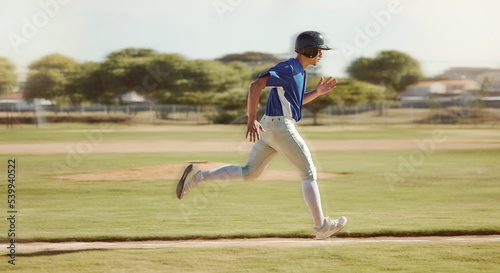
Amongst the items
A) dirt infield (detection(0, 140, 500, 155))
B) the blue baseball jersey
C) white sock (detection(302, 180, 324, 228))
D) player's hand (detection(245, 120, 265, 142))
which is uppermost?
the blue baseball jersey

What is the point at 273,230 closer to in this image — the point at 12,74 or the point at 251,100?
the point at 251,100

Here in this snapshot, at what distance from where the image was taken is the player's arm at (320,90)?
741 cm

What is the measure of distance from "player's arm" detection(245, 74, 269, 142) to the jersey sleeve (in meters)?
0.04

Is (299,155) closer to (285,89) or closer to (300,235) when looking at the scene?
(285,89)

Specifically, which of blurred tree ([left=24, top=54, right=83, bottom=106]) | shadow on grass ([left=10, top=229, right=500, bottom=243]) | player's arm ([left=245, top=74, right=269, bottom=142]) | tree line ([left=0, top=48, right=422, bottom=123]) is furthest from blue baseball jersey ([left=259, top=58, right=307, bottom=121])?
blurred tree ([left=24, top=54, right=83, bottom=106])

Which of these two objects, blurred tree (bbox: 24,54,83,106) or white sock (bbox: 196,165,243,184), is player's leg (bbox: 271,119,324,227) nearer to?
white sock (bbox: 196,165,243,184)

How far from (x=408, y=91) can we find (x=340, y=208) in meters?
139

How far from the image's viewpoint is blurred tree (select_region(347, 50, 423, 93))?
441 feet

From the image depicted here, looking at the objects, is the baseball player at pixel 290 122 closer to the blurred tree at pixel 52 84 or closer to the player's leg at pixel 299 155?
the player's leg at pixel 299 155

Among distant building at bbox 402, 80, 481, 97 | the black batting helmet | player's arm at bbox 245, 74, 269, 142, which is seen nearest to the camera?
player's arm at bbox 245, 74, 269, 142

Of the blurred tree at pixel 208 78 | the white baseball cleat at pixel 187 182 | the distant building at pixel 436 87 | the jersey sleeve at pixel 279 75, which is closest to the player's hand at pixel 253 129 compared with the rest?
the jersey sleeve at pixel 279 75

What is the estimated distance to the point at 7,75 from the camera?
360 feet

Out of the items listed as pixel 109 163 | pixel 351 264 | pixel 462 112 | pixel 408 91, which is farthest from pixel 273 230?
pixel 408 91

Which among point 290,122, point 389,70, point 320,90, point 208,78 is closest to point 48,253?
point 290,122
